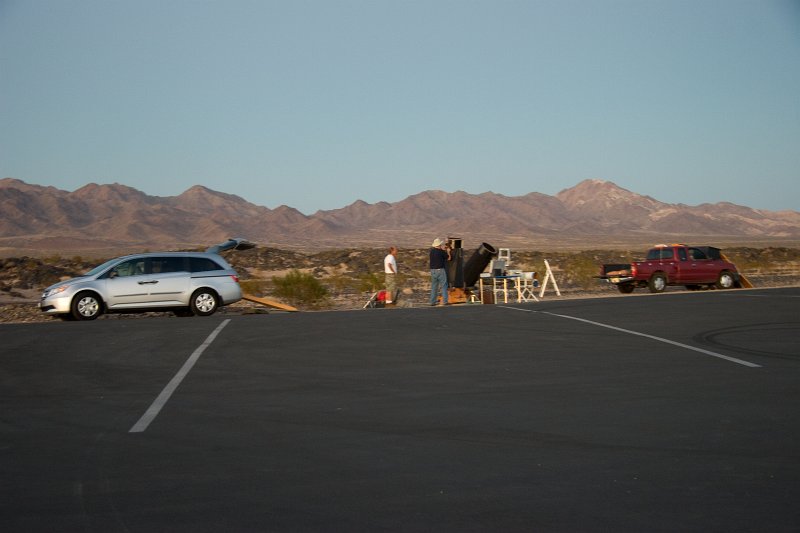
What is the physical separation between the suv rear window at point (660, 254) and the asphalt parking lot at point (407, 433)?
21689 millimetres

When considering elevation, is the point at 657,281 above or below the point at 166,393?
below

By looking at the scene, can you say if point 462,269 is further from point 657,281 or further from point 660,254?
point 660,254

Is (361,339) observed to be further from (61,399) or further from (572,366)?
→ (61,399)

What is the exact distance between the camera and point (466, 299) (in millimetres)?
34281

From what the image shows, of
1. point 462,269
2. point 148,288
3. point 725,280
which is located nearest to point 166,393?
point 148,288

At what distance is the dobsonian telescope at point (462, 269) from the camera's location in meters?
33.8

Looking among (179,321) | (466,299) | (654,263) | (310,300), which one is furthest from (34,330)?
(654,263)

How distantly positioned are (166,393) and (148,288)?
618 inches

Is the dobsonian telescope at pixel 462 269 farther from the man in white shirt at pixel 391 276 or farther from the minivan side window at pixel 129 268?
the minivan side window at pixel 129 268

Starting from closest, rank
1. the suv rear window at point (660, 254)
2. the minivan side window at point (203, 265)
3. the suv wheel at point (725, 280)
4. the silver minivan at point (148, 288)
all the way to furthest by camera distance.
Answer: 1. the silver minivan at point (148, 288)
2. the minivan side window at point (203, 265)
3. the suv rear window at point (660, 254)
4. the suv wheel at point (725, 280)

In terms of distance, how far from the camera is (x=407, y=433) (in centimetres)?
992

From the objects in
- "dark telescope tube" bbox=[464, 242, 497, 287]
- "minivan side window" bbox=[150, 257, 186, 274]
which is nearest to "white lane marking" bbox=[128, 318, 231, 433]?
"minivan side window" bbox=[150, 257, 186, 274]

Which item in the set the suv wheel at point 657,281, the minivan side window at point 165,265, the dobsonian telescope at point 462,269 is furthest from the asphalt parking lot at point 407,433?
the suv wheel at point 657,281

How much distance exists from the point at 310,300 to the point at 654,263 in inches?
531
